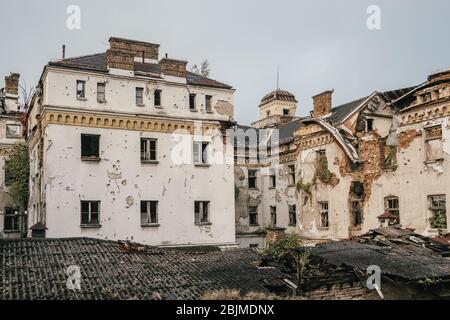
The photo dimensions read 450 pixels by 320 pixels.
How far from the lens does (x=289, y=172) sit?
110ft

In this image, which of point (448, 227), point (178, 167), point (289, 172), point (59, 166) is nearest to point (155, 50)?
point (178, 167)

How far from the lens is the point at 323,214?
96.9 ft

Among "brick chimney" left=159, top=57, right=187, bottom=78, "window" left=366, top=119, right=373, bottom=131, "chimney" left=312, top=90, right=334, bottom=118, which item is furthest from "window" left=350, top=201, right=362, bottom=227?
"brick chimney" left=159, top=57, right=187, bottom=78

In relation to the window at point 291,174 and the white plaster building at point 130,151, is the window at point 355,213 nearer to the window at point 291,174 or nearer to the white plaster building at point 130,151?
the window at point 291,174

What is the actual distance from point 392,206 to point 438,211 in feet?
9.08

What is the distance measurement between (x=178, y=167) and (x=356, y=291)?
48.4 feet

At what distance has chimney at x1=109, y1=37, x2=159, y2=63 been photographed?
27763 mm

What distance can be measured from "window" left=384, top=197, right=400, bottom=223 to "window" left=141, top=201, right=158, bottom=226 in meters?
12.2

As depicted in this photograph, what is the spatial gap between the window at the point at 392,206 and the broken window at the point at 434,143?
2.99m

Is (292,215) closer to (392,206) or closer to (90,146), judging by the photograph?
(392,206)

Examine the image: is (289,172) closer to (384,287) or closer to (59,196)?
(59,196)

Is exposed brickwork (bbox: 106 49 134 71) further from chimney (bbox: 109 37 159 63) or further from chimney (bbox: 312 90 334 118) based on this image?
chimney (bbox: 312 90 334 118)

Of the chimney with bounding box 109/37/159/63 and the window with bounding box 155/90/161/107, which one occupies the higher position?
the chimney with bounding box 109/37/159/63

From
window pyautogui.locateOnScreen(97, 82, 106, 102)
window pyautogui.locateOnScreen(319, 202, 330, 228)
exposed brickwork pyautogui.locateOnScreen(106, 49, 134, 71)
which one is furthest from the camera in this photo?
window pyautogui.locateOnScreen(319, 202, 330, 228)
